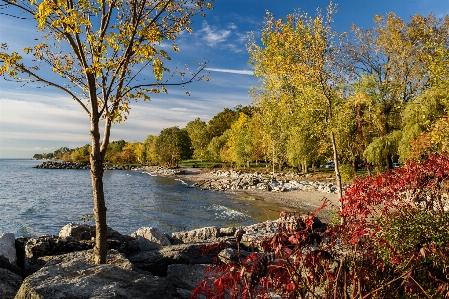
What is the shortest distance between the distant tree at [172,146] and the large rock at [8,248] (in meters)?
72.7

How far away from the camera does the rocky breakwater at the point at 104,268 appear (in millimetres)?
4523

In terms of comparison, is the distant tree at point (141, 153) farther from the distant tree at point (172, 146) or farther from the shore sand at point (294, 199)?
the shore sand at point (294, 199)

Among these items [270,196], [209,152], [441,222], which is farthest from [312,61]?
[209,152]

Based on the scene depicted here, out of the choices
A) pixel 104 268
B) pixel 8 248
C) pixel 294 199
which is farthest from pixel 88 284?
pixel 294 199

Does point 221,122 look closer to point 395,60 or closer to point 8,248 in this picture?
point 395,60

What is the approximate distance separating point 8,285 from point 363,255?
19.1 ft

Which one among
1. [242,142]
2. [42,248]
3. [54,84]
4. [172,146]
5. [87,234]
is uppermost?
[172,146]

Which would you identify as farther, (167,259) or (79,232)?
(79,232)

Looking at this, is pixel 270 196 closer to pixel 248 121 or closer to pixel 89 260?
pixel 89 260

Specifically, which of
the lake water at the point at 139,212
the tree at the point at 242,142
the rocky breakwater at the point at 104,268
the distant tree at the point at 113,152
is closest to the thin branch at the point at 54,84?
the rocky breakwater at the point at 104,268

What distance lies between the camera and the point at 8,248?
9.14 m

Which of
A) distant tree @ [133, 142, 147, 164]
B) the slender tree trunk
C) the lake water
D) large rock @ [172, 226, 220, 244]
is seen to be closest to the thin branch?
the slender tree trunk

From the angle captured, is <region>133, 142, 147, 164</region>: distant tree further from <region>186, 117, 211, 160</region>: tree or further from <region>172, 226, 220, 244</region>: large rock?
<region>172, 226, 220, 244</region>: large rock

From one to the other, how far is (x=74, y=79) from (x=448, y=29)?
34625 mm
